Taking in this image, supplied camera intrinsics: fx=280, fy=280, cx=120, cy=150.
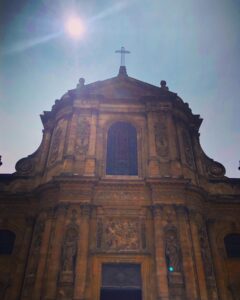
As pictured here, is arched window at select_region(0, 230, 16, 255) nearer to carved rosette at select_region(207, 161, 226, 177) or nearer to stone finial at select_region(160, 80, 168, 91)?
carved rosette at select_region(207, 161, 226, 177)

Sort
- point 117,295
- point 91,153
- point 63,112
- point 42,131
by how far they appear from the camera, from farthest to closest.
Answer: point 42,131, point 63,112, point 91,153, point 117,295

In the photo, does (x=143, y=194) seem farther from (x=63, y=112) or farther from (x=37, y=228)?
(x=63, y=112)

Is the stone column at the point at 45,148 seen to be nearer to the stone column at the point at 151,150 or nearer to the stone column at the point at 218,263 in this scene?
the stone column at the point at 151,150

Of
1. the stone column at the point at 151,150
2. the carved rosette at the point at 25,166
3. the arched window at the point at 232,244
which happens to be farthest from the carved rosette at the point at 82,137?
the arched window at the point at 232,244

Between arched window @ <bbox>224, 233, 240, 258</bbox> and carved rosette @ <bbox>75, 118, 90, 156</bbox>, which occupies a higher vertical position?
carved rosette @ <bbox>75, 118, 90, 156</bbox>

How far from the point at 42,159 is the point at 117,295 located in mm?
8340

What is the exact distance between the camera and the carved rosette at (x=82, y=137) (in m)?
14.7

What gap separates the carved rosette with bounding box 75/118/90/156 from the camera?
→ 14742mm

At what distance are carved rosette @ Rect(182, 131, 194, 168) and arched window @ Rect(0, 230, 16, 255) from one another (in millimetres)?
10035

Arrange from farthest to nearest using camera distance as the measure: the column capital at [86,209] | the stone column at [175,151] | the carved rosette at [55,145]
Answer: the carved rosette at [55,145], the stone column at [175,151], the column capital at [86,209]

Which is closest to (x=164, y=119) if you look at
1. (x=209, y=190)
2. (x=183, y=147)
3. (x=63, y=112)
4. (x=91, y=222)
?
(x=183, y=147)

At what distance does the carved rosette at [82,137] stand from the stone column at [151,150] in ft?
11.0

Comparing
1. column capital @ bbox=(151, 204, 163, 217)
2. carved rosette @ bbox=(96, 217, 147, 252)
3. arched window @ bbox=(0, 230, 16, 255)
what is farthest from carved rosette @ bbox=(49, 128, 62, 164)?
column capital @ bbox=(151, 204, 163, 217)

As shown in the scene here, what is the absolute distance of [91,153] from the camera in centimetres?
1448
